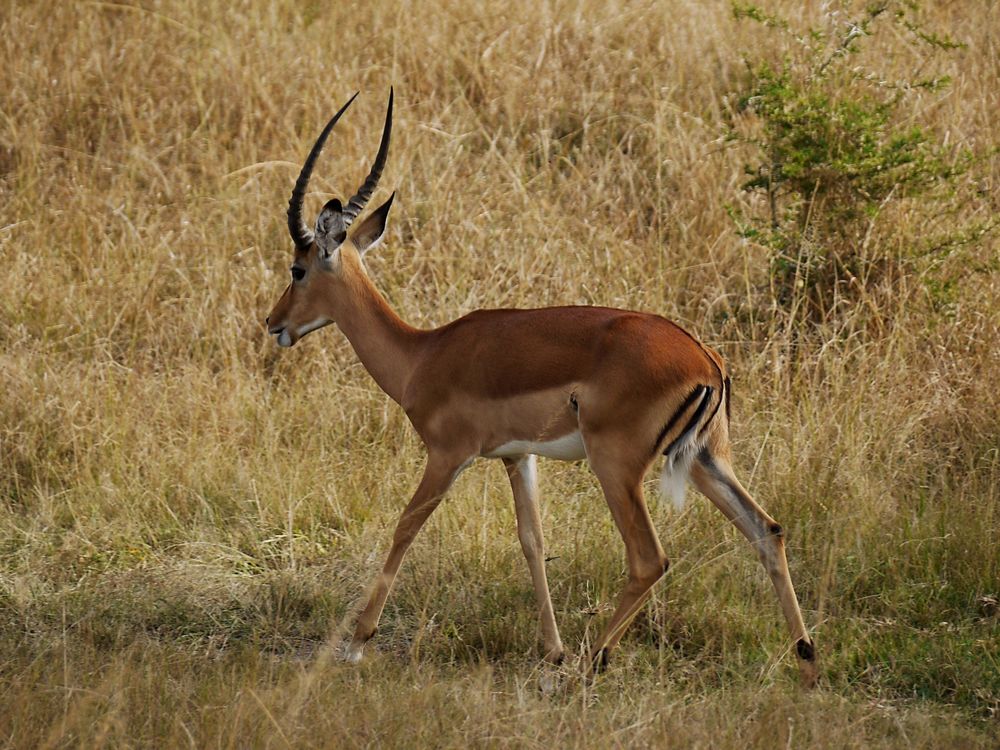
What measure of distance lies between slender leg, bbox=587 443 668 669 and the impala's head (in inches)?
47.9

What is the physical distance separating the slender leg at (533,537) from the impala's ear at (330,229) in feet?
3.01

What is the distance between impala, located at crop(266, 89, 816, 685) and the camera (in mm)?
4066

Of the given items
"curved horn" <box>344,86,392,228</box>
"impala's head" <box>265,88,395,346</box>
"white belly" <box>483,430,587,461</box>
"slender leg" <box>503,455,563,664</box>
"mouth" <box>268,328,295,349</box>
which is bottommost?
"slender leg" <box>503,455,563,664</box>

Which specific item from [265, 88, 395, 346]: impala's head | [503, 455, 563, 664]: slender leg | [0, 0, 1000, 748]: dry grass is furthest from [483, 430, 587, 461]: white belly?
[265, 88, 395, 346]: impala's head

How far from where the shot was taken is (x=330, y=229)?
4.75 m

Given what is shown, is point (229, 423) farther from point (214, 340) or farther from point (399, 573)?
point (399, 573)

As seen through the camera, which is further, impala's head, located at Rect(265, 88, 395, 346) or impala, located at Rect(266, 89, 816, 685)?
impala's head, located at Rect(265, 88, 395, 346)

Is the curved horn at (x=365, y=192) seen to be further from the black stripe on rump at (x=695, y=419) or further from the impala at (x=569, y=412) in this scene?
the black stripe on rump at (x=695, y=419)

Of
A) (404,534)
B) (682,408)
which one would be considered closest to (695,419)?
(682,408)

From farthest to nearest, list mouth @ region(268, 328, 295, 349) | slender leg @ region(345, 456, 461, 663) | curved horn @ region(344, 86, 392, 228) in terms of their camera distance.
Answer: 1. mouth @ region(268, 328, 295, 349)
2. curved horn @ region(344, 86, 392, 228)
3. slender leg @ region(345, 456, 461, 663)

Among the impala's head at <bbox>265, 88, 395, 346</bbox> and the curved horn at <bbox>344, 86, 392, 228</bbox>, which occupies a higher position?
the curved horn at <bbox>344, 86, 392, 228</bbox>

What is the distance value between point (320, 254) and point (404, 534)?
100 centimetres

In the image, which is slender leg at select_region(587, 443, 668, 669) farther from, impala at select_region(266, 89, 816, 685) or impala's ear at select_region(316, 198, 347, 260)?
impala's ear at select_region(316, 198, 347, 260)

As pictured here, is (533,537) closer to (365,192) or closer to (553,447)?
(553,447)
